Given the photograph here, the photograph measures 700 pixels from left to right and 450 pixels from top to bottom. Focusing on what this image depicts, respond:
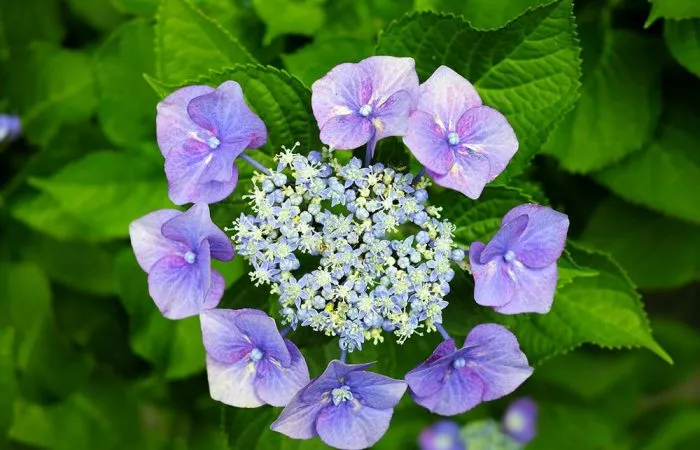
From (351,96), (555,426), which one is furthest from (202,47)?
(555,426)

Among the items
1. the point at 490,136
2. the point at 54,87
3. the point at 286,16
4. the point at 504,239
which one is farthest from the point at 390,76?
the point at 54,87

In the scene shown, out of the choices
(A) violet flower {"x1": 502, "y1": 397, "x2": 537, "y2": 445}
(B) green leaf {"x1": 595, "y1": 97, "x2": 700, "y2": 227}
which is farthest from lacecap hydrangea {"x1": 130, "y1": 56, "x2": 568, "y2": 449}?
(A) violet flower {"x1": 502, "y1": 397, "x2": 537, "y2": 445}

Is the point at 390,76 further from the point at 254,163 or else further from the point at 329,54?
the point at 329,54

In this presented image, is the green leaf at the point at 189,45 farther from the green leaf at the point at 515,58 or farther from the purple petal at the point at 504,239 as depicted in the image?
the purple petal at the point at 504,239

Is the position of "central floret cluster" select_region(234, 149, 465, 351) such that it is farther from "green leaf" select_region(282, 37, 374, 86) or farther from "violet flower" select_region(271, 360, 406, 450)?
"green leaf" select_region(282, 37, 374, 86)

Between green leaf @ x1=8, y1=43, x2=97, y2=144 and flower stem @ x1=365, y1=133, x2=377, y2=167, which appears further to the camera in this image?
green leaf @ x1=8, y1=43, x2=97, y2=144

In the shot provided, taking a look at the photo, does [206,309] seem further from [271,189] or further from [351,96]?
[351,96]

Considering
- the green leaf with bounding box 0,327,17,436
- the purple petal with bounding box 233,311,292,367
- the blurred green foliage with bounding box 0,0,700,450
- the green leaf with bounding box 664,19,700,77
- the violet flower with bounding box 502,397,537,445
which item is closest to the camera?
the purple petal with bounding box 233,311,292,367
